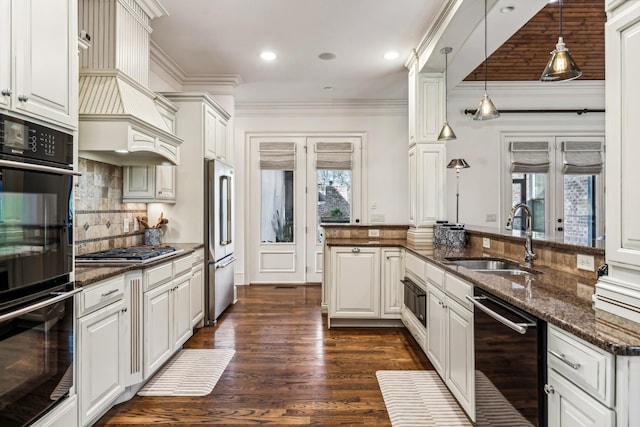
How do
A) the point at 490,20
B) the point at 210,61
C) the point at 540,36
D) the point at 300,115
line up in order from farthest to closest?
the point at 300,115
the point at 210,61
the point at 540,36
the point at 490,20

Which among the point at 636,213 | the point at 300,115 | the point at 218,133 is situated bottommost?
the point at 636,213

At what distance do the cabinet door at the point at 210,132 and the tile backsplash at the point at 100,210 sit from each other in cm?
93

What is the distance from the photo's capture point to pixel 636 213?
1211 mm

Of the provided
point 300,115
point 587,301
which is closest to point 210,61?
point 300,115

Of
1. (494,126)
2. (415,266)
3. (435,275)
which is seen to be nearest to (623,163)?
(435,275)

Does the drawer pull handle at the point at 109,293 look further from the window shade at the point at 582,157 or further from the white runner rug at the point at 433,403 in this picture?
the window shade at the point at 582,157

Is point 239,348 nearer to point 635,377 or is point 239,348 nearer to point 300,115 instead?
point 635,377

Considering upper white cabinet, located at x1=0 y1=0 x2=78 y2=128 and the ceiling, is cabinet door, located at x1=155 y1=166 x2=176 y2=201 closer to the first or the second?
the ceiling

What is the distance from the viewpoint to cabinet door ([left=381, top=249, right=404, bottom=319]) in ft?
12.4

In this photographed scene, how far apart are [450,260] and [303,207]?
3.67m

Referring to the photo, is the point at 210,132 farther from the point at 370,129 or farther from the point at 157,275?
the point at 370,129

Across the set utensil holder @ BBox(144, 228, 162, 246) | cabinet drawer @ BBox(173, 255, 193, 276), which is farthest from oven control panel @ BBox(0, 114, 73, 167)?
utensil holder @ BBox(144, 228, 162, 246)

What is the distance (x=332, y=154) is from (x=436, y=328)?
3984 millimetres

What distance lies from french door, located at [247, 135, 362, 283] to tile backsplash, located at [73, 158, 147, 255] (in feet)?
8.83
